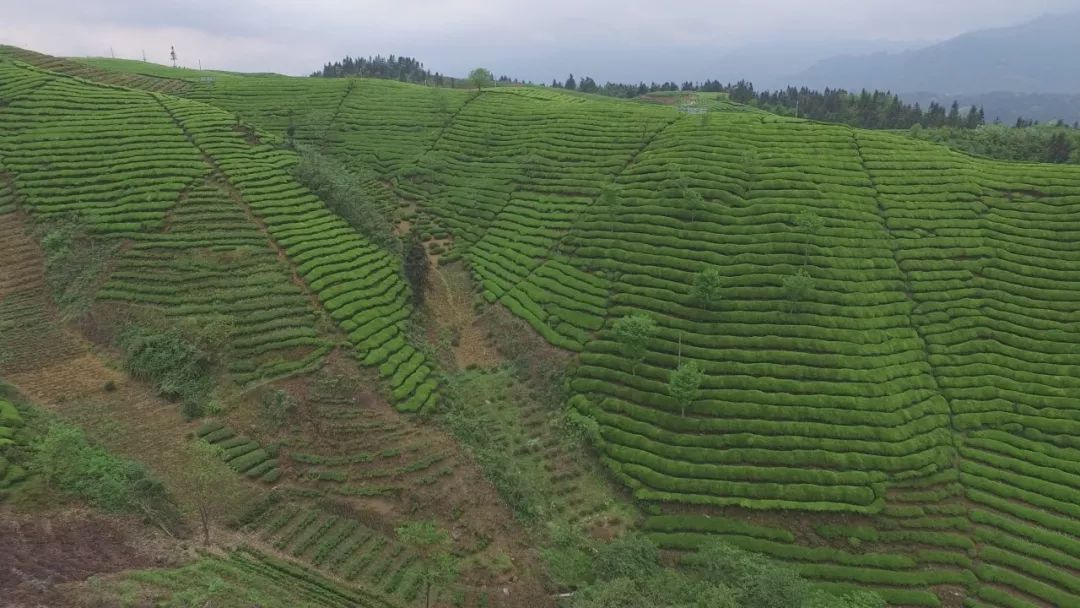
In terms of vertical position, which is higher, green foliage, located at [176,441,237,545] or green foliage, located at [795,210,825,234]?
green foliage, located at [795,210,825,234]

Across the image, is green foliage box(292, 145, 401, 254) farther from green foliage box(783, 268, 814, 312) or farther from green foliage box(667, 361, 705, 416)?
green foliage box(783, 268, 814, 312)

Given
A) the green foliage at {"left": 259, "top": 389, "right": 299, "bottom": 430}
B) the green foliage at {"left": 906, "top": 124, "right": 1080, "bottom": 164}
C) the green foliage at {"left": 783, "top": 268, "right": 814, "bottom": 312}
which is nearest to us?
the green foliage at {"left": 259, "top": 389, "right": 299, "bottom": 430}

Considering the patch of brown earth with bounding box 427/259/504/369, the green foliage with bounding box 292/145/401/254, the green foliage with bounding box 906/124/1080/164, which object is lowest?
the patch of brown earth with bounding box 427/259/504/369

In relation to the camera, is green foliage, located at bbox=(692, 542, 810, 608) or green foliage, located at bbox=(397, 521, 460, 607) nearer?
green foliage, located at bbox=(692, 542, 810, 608)

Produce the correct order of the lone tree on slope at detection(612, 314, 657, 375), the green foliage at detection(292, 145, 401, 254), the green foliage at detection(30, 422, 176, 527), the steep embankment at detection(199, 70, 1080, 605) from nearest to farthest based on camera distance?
the green foliage at detection(30, 422, 176, 527), the steep embankment at detection(199, 70, 1080, 605), the lone tree on slope at detection(612, 314, 657, 375), the green foliage at detection(292, 145, 401, 254)

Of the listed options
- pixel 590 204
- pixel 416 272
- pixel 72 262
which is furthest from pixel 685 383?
pixel 72 262

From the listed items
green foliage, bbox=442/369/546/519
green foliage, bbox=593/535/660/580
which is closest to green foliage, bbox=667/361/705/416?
green foliage, bbox=593/535/660/580

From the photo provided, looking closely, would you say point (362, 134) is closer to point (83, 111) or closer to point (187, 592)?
point (83, 111)

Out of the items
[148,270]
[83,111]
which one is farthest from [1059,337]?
[83,111]
